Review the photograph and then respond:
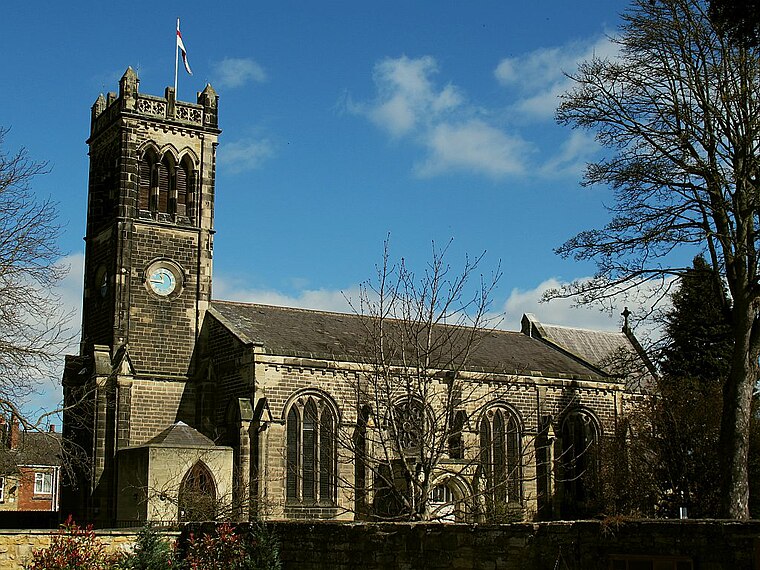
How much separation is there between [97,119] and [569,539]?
33635 mm

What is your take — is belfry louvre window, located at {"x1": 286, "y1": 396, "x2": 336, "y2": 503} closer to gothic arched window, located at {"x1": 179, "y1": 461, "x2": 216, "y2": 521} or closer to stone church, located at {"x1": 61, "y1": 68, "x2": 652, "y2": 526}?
stone church, located at {"x1": 61, "y1": 68, "x2": 652, "y2": 526}

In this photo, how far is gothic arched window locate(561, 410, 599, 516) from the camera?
138 feet

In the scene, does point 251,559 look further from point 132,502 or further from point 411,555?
point 132,502

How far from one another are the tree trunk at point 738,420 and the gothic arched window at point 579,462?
16633 millimetres

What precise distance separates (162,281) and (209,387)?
4704mm

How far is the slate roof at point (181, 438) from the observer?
34.6 meters

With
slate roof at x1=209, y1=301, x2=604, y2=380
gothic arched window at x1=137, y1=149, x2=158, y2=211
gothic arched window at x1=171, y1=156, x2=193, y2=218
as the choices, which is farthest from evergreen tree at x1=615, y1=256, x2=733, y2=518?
gothic arched window at x1=137, y1=149, x2=158, y2=211

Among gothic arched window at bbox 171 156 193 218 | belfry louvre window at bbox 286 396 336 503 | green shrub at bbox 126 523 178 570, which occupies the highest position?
gothic arched window at bbox 171 156 193 218

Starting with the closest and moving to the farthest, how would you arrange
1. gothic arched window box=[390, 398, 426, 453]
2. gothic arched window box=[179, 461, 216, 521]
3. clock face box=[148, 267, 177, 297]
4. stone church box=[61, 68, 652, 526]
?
gothic arched window box=[390, 398, 426, 453], gothic arched window box=[179, 461, 216, 521], stone church box=[61, 68, 652, 526], clock face box=[148, 267, 177, 297]

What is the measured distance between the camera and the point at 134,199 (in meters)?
39.7

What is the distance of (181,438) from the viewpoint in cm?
3519

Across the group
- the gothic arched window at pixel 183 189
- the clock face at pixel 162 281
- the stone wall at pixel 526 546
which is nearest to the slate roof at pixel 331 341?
the clock face at pixel 162 281

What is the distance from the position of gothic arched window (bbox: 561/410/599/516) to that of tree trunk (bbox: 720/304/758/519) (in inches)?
655

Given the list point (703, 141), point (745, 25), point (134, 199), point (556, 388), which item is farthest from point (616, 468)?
point (745, 25)
